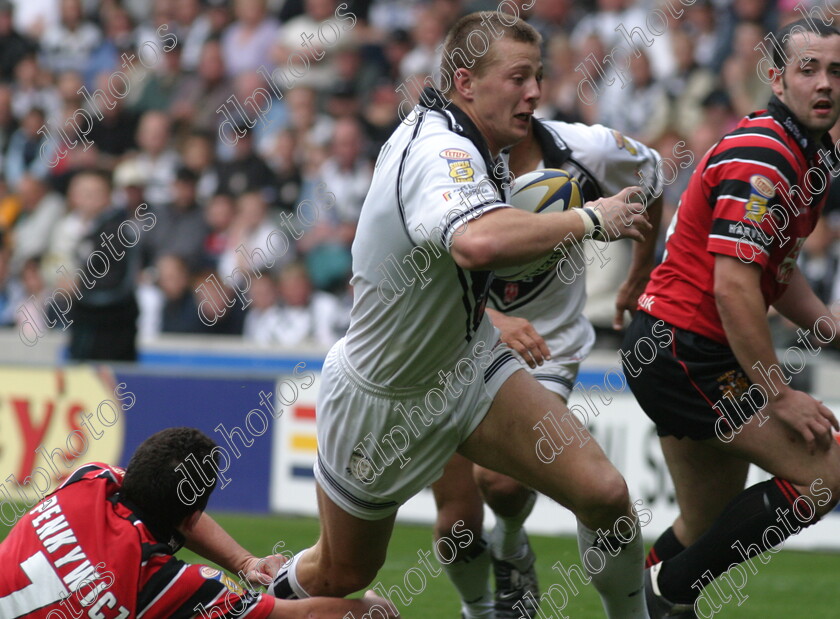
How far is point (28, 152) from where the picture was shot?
1495 centimetres

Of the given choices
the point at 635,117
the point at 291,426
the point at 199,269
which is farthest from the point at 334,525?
the point at 199,269

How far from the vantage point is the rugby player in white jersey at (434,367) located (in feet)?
13.8

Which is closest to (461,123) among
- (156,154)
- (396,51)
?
(396,51)

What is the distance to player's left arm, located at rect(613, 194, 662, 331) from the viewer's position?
18.7ft

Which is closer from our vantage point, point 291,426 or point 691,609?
point 691,609

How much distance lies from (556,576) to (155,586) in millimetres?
3671

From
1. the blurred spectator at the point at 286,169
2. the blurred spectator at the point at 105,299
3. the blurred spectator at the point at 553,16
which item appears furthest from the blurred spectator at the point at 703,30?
the blurred spectator at the point at 105,299

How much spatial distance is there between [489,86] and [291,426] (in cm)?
571

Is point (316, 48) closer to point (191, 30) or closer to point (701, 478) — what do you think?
point (191, 30)

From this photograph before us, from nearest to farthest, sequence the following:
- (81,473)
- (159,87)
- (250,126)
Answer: (81,473)
(250,126)
(159,87)

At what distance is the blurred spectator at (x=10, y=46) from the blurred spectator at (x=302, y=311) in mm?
6234

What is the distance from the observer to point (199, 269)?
12.8m

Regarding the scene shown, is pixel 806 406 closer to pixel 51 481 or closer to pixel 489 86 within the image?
pixel 489 86

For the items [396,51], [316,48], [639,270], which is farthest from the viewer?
[316,48]
